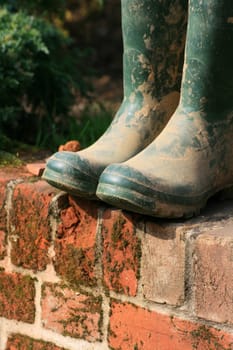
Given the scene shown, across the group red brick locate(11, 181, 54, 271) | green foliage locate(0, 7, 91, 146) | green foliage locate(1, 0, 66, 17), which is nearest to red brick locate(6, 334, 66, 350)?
red brick locate(11, 181, 54, 271)

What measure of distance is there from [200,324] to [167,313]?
9cm

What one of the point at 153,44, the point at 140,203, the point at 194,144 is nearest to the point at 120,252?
the point at 140,203

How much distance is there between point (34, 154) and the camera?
2.51 metres

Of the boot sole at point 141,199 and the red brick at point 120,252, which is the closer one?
the boot sole at point 141,199

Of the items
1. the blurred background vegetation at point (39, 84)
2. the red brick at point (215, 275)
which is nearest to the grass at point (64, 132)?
the blurred background vegetation at point (39, 84)

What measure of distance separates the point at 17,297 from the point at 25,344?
0.13m

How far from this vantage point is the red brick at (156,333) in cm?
170

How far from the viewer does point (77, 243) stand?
1895 millimetres

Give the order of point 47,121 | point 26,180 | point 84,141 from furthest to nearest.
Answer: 1. point 47,121
2. point 84,141
3. point 26,180

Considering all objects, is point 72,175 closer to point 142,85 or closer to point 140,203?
point 140,203

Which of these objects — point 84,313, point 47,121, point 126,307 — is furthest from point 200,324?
point 47,121

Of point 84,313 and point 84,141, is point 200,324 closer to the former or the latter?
point 84,313

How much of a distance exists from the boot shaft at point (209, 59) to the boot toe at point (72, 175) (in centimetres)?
28

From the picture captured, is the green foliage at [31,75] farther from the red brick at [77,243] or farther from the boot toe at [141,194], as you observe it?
the boot toe at [141,194]
